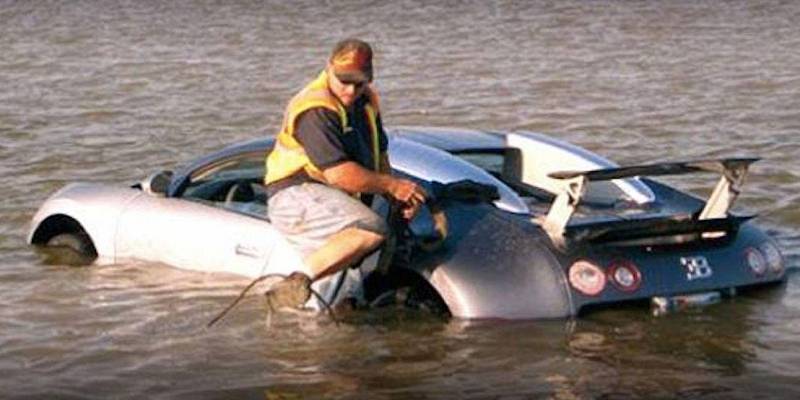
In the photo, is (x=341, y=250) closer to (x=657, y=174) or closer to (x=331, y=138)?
(x=331, y=138)

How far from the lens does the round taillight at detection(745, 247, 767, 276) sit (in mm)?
10492

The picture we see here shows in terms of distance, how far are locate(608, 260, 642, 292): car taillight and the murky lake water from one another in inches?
10.4

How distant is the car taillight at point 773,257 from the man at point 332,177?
2.03 metres

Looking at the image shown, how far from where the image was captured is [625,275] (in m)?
10.0

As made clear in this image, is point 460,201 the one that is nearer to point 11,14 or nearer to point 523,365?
point 523,365

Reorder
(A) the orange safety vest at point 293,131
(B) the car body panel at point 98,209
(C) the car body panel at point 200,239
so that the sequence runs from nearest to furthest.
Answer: (A) the orange safety vest at point 293,131, (C) the car body panel at point 200,239, (B) the car body panel at point 98,209

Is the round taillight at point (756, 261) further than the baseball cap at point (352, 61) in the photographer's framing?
Yes

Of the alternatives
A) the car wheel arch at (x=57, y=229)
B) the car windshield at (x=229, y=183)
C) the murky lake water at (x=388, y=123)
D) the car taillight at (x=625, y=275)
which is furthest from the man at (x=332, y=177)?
the car wheel arch at (x=57, y=229)

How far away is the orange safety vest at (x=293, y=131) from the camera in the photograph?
32.2 feet

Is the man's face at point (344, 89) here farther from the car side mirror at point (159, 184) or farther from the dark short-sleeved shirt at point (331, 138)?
the car side mirror at point (159, 184)

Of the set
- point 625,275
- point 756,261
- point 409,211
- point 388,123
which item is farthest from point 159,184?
point 388,123

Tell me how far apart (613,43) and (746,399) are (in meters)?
20.4

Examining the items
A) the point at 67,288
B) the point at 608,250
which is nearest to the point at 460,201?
the point at 608,250

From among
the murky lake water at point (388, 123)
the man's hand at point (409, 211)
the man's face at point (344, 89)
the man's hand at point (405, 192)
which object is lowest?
the murky lake water at point (388, 123)
